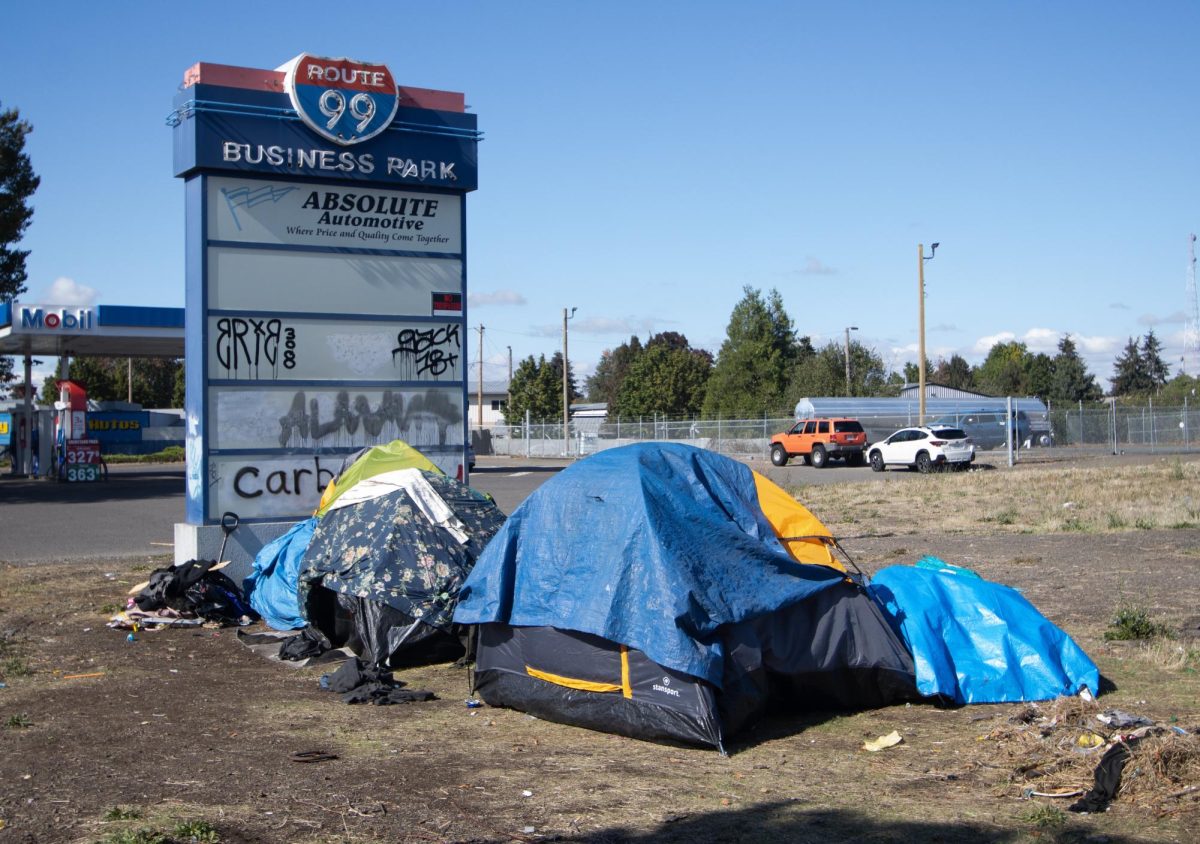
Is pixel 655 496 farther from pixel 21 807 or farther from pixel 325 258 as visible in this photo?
pixel 325 258

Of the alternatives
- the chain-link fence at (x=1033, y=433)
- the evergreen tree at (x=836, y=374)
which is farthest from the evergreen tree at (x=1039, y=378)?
the chain-link fence at (x=1033, y=433)

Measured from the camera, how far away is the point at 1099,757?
592cm

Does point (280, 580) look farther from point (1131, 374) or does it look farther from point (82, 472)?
point (1131, 374)

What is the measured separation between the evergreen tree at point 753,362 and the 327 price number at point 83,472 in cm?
4073

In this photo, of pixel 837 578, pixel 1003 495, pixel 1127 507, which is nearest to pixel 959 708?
pixel 837 578

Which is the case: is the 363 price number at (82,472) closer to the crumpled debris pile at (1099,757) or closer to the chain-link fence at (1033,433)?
the chain-link fence at (1033,433)

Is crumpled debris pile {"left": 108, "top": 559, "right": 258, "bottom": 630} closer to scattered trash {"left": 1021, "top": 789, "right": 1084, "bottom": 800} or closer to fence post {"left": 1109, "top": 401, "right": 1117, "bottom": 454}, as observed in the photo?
scattered trash {"left": 1021, "top": 789, "right": 1084, "bottom": 800}

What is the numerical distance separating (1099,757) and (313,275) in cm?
935

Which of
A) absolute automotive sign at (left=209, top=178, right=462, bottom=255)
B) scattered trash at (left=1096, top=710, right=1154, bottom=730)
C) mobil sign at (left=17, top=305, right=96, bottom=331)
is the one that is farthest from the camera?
mobil sign at (left=17, top=305, right=96, bottom=331)

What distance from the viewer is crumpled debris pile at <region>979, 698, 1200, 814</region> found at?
5.45 meters

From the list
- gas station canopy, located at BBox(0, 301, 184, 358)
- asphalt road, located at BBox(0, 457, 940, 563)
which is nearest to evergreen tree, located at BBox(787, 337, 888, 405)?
asphalt road, located at BBox(0, 457, 940, 563)

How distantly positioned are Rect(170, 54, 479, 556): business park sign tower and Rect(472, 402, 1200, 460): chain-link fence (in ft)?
111

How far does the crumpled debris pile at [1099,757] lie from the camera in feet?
17.9

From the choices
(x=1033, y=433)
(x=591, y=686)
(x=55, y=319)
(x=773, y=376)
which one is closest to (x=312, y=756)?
(x=591, y=686)
